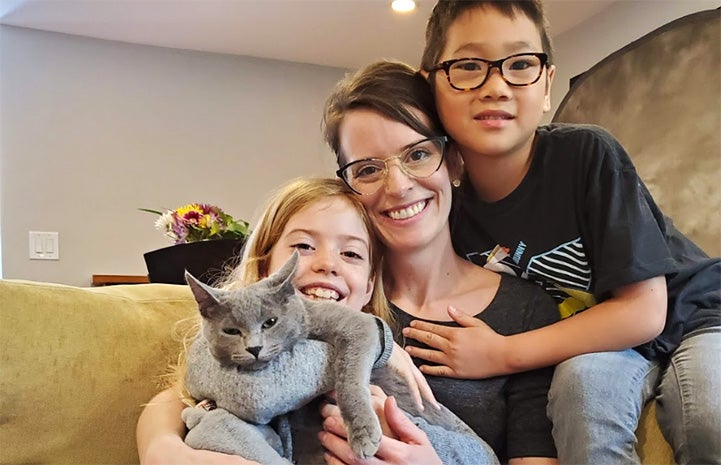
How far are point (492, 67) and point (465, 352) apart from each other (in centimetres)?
50

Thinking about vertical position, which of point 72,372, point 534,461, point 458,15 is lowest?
point 534,461

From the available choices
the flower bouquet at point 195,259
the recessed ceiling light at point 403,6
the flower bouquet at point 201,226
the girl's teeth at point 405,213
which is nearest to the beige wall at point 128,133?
the recessed ceiling light at point 403,6

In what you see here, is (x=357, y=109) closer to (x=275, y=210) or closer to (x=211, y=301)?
(x=275, y=210)

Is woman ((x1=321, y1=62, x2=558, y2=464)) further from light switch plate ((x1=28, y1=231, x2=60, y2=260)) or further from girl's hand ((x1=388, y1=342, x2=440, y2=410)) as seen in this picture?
light switch plate ((x1=28, y1=231, x2=60, y2=260))

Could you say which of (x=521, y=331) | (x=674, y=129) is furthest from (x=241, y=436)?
(x=674, y=129)

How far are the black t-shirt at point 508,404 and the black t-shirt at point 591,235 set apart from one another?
0.38ft

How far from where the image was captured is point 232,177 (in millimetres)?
3434

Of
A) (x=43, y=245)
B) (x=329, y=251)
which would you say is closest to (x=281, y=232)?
(x=329, y=251)

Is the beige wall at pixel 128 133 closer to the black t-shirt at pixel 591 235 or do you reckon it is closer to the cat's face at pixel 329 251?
the black t-shirt at pixel 591 235

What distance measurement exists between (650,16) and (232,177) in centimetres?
218

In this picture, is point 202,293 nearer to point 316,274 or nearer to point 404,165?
point 316,274

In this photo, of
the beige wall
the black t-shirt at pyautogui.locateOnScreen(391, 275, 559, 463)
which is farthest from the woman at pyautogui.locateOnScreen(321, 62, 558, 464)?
the beige wall

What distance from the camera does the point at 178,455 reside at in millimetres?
798

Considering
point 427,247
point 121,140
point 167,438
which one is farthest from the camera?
point 121,140
